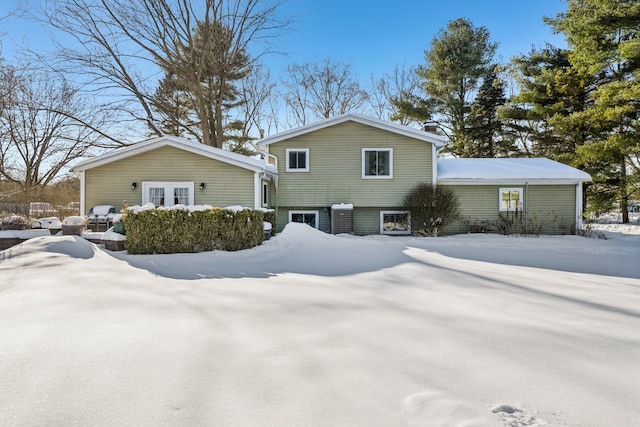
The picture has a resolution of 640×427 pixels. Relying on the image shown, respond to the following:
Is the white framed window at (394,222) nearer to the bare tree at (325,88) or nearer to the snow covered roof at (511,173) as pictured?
the snow covered roof at (511,173)

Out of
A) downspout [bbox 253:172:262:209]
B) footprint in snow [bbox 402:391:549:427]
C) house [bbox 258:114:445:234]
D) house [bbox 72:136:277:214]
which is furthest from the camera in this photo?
house [bbox 258:114:445:234]

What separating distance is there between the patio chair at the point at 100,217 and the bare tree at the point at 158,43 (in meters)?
8.98

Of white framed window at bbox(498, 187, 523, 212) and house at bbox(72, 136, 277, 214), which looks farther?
white framed window at bbox(498, 187, 523, 212)

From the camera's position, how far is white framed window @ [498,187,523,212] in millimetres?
14547

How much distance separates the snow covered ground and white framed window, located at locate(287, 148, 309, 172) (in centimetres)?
909

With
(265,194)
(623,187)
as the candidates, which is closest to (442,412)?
(265,194)

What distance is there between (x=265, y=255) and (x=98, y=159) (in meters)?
7.79

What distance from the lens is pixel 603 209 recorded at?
18.7 meters

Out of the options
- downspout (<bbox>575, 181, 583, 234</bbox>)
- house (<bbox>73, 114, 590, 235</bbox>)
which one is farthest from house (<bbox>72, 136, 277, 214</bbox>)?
downspout (<bbox>575, 181, 583, 234</bbox>)

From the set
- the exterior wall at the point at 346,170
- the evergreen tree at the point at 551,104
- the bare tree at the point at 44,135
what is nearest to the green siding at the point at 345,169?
the exterior wall at the point at 346,170

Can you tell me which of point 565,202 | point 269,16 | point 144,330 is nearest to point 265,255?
point 144,330

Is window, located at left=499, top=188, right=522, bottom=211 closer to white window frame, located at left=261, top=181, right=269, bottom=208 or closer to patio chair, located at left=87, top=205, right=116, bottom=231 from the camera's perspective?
white window frame, located at left=261, top=181, right=269, bottom=208

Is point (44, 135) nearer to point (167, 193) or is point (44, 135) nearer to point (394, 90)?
point (167, 193)

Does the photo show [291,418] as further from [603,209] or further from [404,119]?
[404,119]
